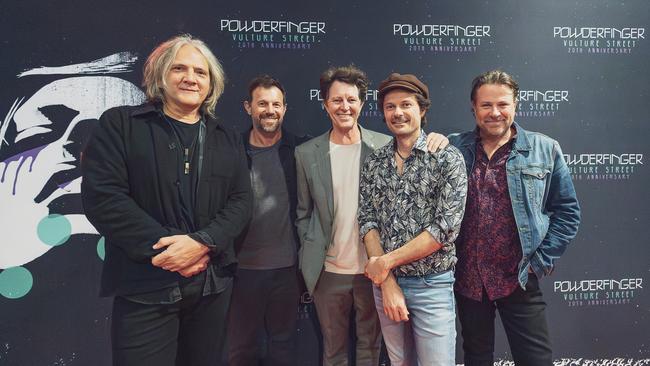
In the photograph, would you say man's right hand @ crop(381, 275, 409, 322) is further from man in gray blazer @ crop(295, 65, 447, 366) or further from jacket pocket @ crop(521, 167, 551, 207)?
jacket pocket @ crop(521, 167, 551, 207)

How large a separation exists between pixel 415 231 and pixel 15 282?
246cm

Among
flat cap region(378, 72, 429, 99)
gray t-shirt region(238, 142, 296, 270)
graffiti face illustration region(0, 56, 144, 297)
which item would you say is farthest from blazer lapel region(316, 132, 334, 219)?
graffiti face illustration region(0, 56, 144, 297)

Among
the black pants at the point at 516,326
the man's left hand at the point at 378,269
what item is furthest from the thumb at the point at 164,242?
the black pants at the point at 516,326

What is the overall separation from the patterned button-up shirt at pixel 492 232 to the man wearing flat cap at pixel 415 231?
0.74 ft

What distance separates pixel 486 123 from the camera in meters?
2.13

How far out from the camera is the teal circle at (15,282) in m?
2.69

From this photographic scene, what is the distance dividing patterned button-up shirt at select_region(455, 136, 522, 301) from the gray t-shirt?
0.94 m

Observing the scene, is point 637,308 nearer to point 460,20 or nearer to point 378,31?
point 460,20

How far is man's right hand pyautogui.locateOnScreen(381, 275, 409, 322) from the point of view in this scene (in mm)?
1944

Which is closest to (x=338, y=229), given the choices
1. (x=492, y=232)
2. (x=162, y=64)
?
(x=492, y=232)

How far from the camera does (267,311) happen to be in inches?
95.3

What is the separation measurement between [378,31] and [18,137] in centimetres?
235

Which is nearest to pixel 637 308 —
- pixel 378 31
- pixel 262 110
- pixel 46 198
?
pixel 378 31

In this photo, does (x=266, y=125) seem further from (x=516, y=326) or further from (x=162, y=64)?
(x=516, y=326)
